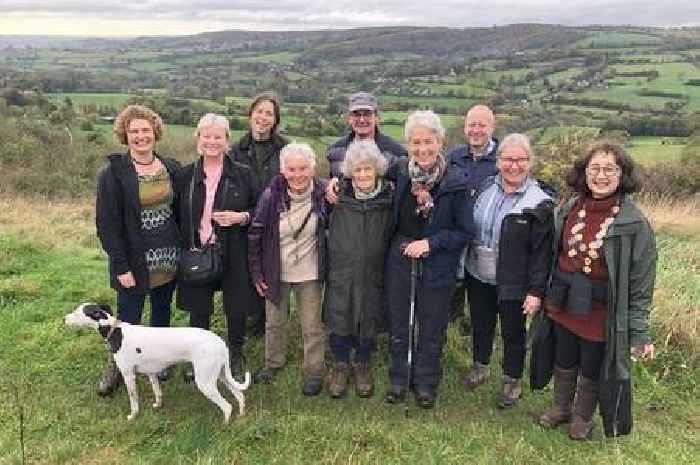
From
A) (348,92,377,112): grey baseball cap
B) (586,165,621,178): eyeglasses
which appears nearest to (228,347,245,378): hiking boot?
(348,92,377,112): grey baseball cap

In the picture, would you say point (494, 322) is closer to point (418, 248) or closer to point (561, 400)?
point (561, 400)

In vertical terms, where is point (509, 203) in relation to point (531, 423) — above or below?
above

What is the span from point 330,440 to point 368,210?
5.85 feet

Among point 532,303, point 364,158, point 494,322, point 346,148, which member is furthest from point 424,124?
point 494,322

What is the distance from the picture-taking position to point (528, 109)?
129 ft

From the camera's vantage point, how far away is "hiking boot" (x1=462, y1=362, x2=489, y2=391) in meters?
5.60

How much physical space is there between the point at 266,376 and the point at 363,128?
2426 millimetres

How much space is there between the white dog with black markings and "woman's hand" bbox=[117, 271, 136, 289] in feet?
0.77

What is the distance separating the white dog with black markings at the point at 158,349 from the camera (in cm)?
465

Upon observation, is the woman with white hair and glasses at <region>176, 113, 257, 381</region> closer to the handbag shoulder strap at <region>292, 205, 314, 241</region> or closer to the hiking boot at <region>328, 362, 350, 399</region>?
the handbag shoulder strap at <region>292, 205, 314, 241</region>

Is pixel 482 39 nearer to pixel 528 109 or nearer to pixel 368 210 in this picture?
pixel 528 109

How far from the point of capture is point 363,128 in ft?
18.1

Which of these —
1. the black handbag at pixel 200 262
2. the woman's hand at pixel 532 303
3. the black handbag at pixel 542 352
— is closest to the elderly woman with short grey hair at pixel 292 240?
the black handbag at pixel 200 262

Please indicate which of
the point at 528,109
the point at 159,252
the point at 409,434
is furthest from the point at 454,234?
the point at 528,109
